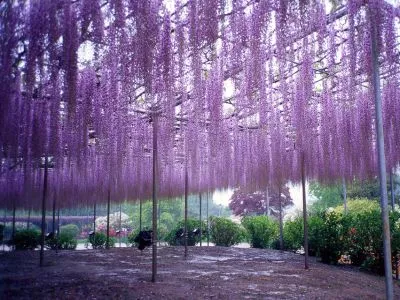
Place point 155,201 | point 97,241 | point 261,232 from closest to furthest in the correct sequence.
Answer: point 155,201, point 261,232, point 97,241

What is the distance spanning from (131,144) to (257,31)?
703 cm

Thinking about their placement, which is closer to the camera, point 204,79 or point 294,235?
point 204,79

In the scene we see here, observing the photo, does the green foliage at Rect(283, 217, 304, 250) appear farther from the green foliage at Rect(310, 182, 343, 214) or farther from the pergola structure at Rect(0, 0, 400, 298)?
the green foliage at Rect(310, 182, 343, 214)

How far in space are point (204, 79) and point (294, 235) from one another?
7877 mm

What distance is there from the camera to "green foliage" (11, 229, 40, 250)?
Answer: 51.5 ft

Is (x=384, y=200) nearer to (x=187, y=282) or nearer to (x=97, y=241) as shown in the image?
(x=187, y=282)

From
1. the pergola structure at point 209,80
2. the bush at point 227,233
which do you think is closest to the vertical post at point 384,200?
the pergola structure at point 209,80

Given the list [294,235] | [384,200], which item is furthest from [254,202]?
[384,200]

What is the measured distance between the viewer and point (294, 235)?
12.8 metres

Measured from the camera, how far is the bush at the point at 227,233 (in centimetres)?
1672

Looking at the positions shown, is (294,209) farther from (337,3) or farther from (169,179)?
(337,3)

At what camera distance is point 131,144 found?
36.2 feet

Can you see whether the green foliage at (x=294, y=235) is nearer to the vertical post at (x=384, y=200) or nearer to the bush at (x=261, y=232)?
the bush at (x=261, y=232)

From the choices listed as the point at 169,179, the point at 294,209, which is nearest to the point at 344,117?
the point at 169,179
